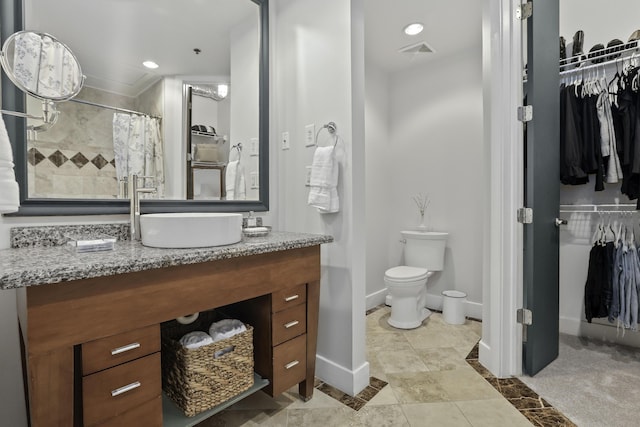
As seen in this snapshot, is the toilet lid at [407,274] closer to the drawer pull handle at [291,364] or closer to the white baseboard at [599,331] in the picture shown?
the white baseboard at [599,331]

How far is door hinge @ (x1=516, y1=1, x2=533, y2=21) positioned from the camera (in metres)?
1.70

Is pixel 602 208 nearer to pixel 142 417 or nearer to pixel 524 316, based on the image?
pixel 524 316

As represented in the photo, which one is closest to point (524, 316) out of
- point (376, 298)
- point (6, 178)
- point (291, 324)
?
point (291, 324)

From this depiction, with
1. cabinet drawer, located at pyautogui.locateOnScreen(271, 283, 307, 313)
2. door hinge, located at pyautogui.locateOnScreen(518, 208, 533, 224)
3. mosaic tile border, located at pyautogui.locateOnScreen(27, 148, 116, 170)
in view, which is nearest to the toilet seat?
door hinge, located at pyautogui.locateOnScreen(518, 208, 533, 224)

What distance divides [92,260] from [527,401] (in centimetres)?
200

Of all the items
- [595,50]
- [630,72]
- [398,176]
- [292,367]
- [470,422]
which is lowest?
[470,422]

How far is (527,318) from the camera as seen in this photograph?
1758mm

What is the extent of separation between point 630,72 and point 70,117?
10.2 feet

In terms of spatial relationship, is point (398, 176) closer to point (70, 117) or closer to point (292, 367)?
point (292, 367)

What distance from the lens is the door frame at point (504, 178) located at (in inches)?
68.4

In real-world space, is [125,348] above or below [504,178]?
below

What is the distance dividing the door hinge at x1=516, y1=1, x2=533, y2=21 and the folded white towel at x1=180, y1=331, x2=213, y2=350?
2.29 m

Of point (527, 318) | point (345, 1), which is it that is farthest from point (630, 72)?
point (345, 1)

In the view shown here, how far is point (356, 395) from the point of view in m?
1.64
